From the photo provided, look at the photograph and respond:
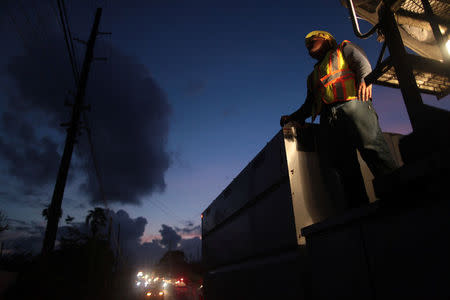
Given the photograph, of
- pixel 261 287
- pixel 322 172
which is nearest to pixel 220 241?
pixel 261 287

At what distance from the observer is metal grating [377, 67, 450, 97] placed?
5.49ft

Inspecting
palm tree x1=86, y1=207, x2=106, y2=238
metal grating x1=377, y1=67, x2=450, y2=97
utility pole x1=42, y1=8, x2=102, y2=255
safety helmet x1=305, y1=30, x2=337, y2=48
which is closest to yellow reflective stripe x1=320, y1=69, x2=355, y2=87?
metal grating x1=377, y1=67, x2=450, y2=97

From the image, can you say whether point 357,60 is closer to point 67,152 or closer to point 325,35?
point 325,35

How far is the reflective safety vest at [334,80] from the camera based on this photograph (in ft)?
6.61

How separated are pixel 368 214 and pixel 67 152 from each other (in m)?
11.1

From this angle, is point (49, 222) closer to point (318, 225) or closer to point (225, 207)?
point (225, 207)

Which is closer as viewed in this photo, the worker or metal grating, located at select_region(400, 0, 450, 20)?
the worker

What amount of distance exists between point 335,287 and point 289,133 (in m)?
1.16

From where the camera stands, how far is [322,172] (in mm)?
2070

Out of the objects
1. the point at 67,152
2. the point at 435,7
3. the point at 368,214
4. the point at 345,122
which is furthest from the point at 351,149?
the point at 67,152

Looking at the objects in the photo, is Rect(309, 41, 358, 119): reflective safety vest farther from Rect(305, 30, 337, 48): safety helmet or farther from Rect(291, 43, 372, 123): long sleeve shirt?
Rect(305, 30, 337, 48): safety helmet

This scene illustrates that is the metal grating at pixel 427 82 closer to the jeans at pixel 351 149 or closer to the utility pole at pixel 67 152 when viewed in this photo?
the jeans at pixel 351 149

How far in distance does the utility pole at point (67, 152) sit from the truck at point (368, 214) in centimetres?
858

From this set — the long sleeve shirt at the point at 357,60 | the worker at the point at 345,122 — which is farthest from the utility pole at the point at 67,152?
the long sleeve shirt at the point at 357,60
